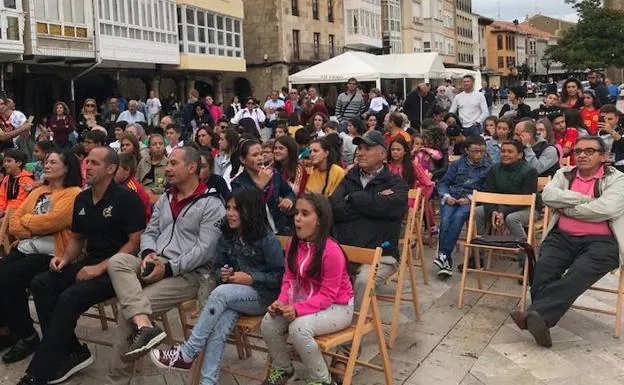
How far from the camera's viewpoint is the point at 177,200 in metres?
4.59

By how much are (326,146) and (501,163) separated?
73.5 inches

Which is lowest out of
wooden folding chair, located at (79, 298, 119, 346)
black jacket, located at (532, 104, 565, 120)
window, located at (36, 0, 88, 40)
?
wooden folding chair, located at (79, 298, 119, 346)

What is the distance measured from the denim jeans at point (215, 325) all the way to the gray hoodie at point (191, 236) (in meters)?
0.45

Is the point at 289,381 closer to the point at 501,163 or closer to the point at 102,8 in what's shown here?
the point at 501,163

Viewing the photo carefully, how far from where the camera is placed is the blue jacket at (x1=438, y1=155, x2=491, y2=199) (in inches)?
278

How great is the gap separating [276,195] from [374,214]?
91cm

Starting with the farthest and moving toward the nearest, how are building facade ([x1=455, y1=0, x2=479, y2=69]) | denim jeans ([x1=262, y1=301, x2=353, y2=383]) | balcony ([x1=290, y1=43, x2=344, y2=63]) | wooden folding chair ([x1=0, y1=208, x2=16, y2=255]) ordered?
1. building facade ([x1=455, y1=0, x2=479, y2=69])
2. balcony ([x1=290, y1=43, x2=344, y2=63])
3. wooden folding chair ([x1=0, y1=208, x2=16, y2=255])
4. denim jeans ([x1=262, y1=301, x2=353, y2=383])

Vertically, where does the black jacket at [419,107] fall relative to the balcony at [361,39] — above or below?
below

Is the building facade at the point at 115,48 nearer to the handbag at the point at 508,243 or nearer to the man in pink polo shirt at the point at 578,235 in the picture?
the handbag at the point at 508,243

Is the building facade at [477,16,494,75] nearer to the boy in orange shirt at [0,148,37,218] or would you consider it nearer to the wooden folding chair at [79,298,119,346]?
→ the boy in orange shirt at [0,148,37,218]

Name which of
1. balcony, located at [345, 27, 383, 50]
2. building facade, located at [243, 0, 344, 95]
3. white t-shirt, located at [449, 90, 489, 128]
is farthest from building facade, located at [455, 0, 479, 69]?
white t-shirt, located at [449, 90, 489, 128]

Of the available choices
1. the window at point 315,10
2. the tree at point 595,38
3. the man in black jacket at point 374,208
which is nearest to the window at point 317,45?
the window at point 315,10

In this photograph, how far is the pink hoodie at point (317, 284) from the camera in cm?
389

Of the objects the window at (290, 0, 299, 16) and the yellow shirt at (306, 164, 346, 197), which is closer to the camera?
the yellow shirt at (306, 164, 346, 197)
